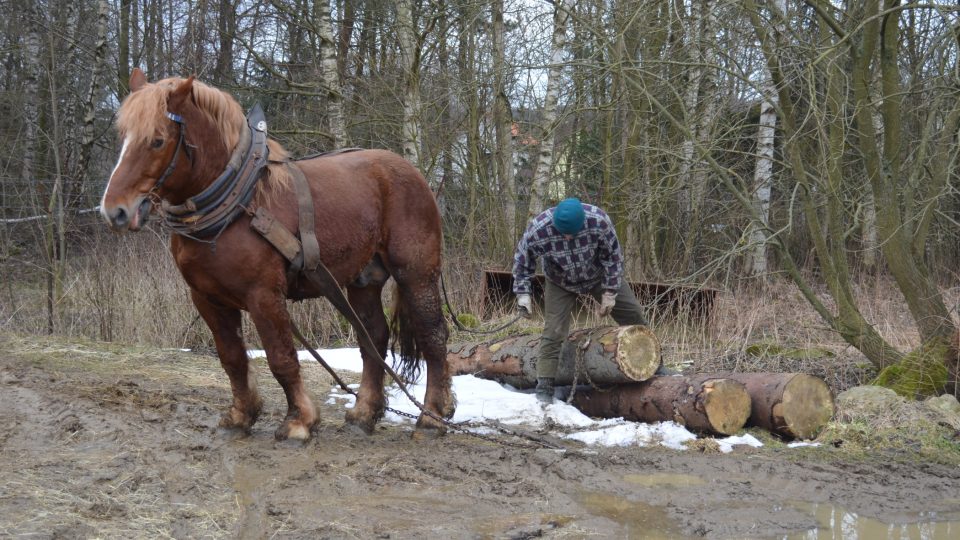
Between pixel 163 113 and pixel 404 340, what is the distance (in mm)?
2338

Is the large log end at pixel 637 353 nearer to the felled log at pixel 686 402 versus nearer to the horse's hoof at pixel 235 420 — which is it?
the felled log at pixel 686 402

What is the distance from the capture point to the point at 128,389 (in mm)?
6082

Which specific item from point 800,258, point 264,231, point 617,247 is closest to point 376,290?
point 264,231

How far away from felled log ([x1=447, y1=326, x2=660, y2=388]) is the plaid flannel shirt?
0.42 m

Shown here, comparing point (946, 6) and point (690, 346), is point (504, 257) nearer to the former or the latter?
point (690, 346)

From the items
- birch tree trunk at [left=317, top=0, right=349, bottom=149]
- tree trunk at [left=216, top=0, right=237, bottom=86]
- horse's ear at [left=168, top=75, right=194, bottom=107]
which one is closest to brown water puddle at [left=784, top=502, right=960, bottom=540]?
horse's ear at [left=168, top=75, right=194, bottom=107]

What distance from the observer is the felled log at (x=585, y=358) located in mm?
6355

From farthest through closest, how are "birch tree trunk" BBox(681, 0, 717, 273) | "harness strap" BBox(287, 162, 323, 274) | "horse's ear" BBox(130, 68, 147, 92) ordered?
"birch tree trunk" BBox(681, 0, 717, 273), "harness strap" BBox(287, 162, 323, 274), "horse's ear" BBox(130, 68, 147, 92)

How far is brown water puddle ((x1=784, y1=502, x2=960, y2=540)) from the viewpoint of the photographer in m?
3.98

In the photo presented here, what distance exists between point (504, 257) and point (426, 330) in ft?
24.0

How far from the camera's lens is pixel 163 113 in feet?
14.3

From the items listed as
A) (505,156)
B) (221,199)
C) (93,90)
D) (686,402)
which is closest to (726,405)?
(686,402)

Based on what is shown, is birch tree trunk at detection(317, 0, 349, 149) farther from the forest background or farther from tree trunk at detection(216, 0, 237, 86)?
tree trunk at detection(216, 0, 237, 86)

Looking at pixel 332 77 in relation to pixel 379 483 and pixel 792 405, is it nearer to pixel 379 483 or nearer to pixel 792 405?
pixel 792 405
